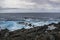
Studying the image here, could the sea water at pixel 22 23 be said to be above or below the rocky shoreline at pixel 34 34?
above

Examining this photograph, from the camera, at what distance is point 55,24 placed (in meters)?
11.2

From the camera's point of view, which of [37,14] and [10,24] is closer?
[10,24]

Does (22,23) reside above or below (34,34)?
above

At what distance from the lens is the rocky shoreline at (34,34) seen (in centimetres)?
869

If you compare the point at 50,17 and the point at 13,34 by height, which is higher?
the point at 50,17

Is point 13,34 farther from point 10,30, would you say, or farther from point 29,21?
point 29,21

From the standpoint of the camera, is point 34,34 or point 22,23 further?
point 22,23

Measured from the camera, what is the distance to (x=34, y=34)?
9.38 meters

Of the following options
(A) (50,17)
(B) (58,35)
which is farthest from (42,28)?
(B) (58,35)

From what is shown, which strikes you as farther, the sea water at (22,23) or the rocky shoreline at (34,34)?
the sea water at (22,23)

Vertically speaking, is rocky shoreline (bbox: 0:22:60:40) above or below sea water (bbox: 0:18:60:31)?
below

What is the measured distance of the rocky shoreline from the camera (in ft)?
28.5

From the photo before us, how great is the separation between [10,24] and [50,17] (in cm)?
290

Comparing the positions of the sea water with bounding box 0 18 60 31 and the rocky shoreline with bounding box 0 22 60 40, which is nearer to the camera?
the rocky shoreline with bounding box 0 22 60 40
